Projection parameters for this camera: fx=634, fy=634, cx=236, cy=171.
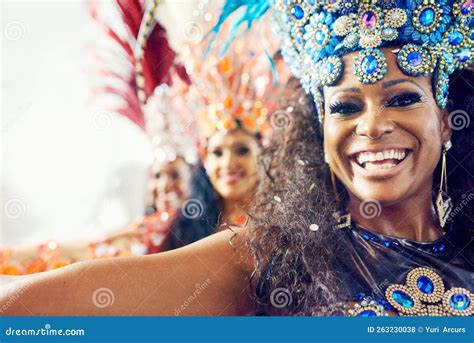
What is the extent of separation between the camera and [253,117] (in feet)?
10.6

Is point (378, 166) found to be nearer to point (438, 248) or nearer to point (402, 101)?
point (402, 101)

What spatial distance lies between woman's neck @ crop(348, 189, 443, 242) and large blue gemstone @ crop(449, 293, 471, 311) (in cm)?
28

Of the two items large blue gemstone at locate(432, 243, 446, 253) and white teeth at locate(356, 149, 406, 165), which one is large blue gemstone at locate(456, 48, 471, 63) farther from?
large blue gemstone at locate(432, 243, 446, 253)

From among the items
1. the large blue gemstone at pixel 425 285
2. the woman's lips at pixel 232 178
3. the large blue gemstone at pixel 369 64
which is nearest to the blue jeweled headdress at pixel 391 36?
the large blue gemstone at pixel 369 64

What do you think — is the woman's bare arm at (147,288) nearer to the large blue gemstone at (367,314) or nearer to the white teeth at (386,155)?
the large blue gemstone at (367,314)

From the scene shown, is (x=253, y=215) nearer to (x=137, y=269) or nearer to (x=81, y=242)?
(x=137, y=269)

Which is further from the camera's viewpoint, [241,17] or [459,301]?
[241,17]

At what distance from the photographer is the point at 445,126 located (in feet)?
9.70

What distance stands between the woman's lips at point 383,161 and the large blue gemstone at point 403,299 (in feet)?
1.76

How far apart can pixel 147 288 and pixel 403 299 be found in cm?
118

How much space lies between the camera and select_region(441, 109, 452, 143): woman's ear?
2.94m

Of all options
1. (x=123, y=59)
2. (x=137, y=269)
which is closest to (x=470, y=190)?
(x=137, y=269)

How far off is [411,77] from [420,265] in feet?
2.84

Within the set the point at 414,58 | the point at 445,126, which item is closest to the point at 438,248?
the point at 445,126
